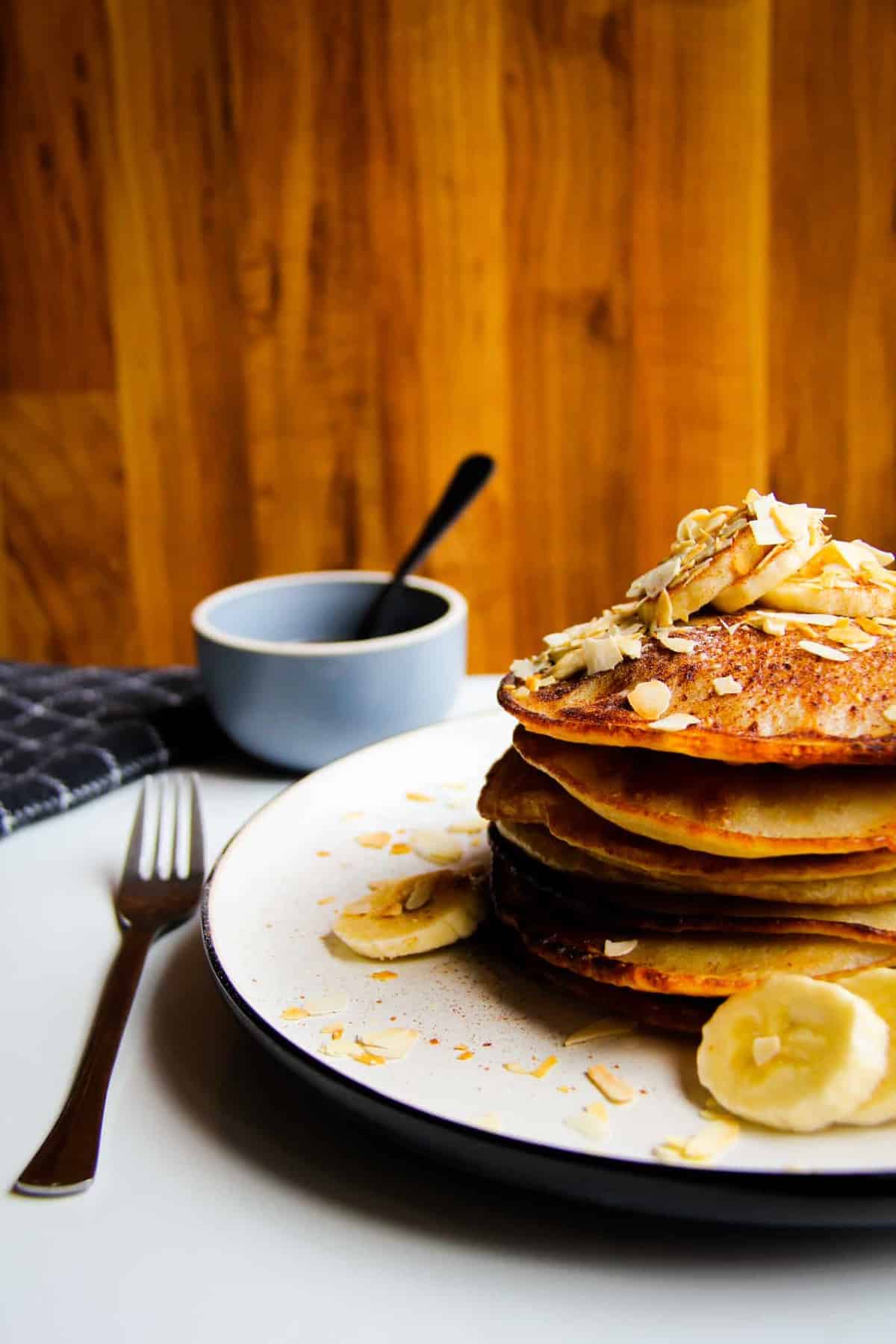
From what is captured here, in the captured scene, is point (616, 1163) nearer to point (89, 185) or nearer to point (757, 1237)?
point (757, 1237)

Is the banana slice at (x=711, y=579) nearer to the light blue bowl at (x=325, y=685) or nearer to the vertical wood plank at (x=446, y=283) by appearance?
the light blue bowl at (x=325, y=685)

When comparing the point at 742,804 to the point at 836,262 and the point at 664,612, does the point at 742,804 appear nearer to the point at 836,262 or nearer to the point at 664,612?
the point at 664,612

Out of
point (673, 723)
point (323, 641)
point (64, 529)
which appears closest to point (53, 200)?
point (64, 529)

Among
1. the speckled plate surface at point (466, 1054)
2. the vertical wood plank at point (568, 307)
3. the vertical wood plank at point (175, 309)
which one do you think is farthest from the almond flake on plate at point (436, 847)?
the vertical wood plank at point (175, 309)

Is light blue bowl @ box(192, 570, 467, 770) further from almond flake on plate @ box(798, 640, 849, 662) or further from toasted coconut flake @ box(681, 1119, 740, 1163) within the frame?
toasted coconut flake @ box(681, 1119, 740, 1163)

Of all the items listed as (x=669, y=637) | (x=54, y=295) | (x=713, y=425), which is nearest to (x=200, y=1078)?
(x=669, y=637)

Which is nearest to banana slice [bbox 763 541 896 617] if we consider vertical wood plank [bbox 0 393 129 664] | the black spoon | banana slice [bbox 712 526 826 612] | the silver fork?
banana slice [bbox 712 526 826 612]

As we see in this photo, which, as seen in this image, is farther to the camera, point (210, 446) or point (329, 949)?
point (210, 446)
